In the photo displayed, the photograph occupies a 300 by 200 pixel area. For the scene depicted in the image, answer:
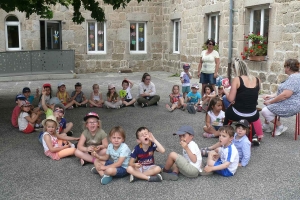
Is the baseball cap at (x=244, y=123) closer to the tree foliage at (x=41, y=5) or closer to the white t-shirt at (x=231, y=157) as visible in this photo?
the white t-shirt at (x=231, y=157)

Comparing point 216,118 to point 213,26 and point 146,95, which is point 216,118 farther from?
point 213,26

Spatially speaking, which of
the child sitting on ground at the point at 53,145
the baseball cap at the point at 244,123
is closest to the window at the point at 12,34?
the child sitting on ground at the point at 53,145

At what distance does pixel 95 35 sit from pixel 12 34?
3.89 metres

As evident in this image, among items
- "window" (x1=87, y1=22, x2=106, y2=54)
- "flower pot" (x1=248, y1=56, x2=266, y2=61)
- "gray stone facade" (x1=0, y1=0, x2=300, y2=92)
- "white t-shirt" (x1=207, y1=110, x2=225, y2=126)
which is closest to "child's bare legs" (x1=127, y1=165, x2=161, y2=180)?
"white t-shirt" (x1=207, y1=110, x2=225, y2=126)

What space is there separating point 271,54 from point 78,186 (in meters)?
8.03

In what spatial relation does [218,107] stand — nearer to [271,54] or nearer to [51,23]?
[271,54]

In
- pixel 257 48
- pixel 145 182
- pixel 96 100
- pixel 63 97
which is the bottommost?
pixel 145 182

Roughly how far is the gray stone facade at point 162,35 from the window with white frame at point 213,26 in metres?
0.16

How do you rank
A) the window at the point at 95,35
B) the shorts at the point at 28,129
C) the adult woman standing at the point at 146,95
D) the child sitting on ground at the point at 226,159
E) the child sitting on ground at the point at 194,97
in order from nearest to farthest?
the child sitting on ground at the point at 226,159 < the shorts at the point at 28,129 < the child sitting on ground at the point at 194,97 < the adult woman standing at the point at 146,95 < the window at the point at 95,35

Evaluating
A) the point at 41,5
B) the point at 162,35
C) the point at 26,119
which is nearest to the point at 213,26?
the point at 162,35

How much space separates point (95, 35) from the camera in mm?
19031

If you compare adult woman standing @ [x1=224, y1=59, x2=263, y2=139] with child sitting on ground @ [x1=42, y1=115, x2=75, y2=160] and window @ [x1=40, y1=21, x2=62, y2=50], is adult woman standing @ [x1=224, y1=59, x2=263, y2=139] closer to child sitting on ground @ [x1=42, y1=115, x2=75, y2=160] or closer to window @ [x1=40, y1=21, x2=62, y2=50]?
child sitting on ground @ [x1=42, y1=115, x2=75, y2=160]

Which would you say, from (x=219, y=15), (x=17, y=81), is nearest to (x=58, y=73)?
(x=17, y=81)

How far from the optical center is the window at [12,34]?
17.5 metres
